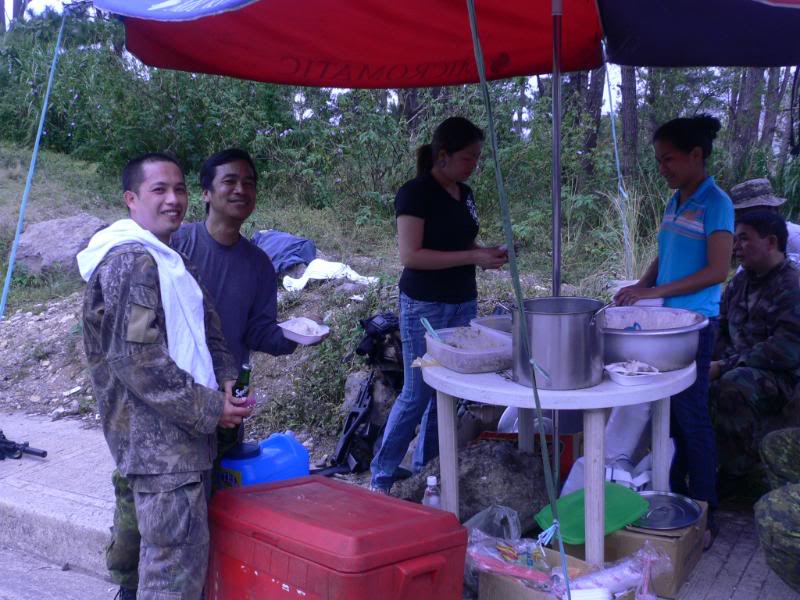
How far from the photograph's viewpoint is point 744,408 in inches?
148

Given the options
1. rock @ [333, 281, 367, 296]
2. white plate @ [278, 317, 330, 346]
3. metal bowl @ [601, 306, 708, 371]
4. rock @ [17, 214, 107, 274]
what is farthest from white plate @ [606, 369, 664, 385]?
rock @ [17, 214, 107, 274]

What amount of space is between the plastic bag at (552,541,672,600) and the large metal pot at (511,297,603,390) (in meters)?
0.67

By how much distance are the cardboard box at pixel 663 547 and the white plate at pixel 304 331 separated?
125 cm

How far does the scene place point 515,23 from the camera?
398cm

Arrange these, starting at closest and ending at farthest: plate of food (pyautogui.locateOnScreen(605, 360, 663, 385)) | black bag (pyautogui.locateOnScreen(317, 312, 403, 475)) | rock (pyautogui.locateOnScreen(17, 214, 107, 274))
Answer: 1. plate of food (pyautogui.locateOnScreen(605, 360, 663, 385))
2. black bag (pyautogui.locateOnScreen(317, 312, 403, 475))
3. rock (pyautogui.locateOnScreen(17, 214, 107, 274))

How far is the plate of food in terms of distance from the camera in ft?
8.89

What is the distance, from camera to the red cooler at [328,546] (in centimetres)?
231

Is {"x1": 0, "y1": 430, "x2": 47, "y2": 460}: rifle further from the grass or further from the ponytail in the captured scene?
the grass

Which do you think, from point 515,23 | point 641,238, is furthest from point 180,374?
point 641,238

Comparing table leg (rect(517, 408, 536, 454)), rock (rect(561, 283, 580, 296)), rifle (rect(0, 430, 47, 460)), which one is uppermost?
rock (rect(561, 283, 580, 296))

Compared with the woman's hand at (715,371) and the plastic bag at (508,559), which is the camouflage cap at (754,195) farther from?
the plastic bag at (508,559)

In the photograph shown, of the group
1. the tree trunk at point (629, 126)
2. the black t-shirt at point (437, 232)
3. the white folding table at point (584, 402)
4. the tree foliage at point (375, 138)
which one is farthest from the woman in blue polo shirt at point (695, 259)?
the tree trunk at point (629, 126)

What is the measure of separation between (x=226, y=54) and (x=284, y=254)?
3.89 m

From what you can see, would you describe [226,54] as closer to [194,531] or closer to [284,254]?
[194,531]
